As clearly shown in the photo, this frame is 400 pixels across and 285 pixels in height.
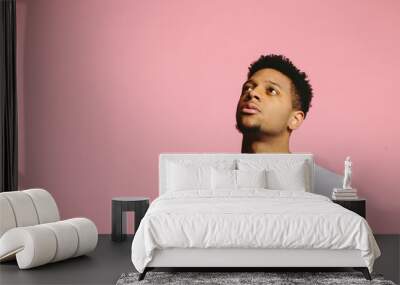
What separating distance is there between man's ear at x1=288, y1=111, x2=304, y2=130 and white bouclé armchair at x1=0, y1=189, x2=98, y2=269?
2.66m

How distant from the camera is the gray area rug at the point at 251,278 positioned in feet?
16.1

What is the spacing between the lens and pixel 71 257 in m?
5.87

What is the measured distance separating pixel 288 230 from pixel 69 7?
13.0ft

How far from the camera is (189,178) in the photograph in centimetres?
681

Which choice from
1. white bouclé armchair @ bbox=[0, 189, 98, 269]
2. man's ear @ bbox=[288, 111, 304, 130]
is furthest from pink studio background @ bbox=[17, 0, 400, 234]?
white bouclé armchair @ bbox=[0, 189, 98, 269]

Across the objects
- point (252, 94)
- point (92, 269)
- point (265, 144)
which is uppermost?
point (252, 94)

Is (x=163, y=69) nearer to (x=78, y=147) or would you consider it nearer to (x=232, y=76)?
(x=232, y=76)

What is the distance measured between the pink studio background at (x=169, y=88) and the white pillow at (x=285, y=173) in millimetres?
382

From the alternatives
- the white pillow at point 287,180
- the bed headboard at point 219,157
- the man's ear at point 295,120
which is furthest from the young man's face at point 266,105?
→ the white pillow at point 287,180

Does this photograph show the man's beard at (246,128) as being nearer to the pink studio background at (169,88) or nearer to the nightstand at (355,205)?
the pink studio background at (169,88)

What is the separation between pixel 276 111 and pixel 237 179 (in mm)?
1125

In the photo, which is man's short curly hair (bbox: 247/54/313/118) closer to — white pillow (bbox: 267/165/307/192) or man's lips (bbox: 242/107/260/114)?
man's lips (bbox: 242/107/260/114)

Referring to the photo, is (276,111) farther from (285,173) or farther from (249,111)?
(285,173)

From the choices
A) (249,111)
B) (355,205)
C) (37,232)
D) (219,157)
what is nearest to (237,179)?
(219,157)
